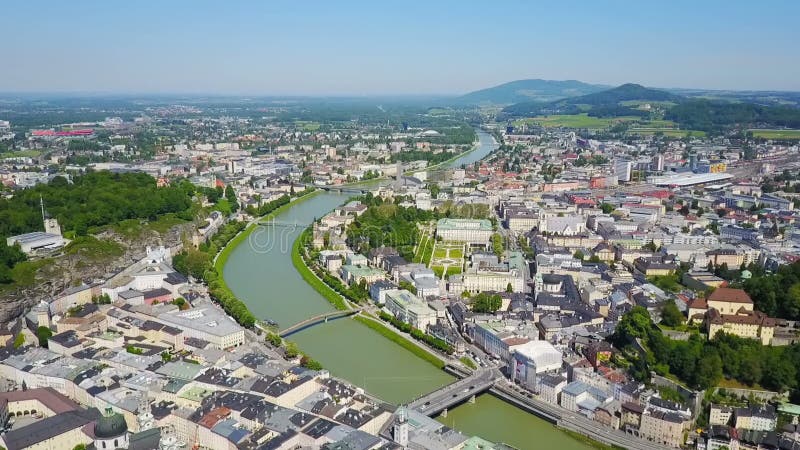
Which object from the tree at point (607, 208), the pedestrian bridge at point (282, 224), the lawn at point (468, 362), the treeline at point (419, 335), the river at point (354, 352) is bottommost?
the river at point (354, 352)

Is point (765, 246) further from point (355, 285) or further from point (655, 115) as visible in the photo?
point (655, 115)

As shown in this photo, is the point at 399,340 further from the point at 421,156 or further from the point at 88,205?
the point at 421,156

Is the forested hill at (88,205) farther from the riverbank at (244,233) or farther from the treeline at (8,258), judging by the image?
the riverbank at (244,233)

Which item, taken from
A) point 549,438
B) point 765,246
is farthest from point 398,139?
point 549,438

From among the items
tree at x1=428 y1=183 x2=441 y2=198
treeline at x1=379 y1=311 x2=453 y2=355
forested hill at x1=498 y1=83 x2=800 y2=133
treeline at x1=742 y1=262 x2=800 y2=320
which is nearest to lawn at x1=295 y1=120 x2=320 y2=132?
forested hill at x1=498 y1=83 x2=800 y2=133

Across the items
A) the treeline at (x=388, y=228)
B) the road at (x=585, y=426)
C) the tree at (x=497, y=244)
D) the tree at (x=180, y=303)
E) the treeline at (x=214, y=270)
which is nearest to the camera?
the road at (x=585, y=426)

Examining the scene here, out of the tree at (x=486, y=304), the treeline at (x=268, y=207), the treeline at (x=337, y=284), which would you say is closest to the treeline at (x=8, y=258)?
the treeline at (x=337, y=284)

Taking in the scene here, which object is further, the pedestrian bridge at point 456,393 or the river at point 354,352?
the pedestrian bridge at point 456,393
